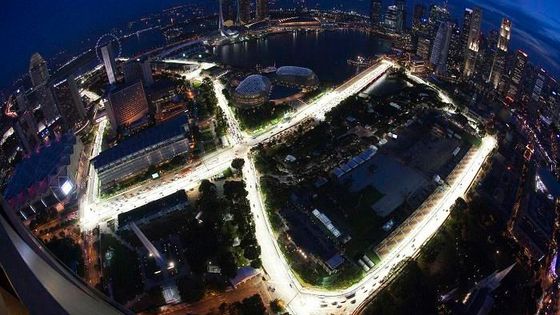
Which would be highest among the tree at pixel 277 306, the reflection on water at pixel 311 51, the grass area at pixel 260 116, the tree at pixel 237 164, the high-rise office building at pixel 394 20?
the high-rise office building at pixel 394 20

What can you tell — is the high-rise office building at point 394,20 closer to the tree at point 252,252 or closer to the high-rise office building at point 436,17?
the high-rise office building at point 436,17

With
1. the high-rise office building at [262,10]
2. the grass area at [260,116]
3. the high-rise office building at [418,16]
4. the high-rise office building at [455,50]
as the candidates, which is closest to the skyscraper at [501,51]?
the high-rise office building at [455,50]

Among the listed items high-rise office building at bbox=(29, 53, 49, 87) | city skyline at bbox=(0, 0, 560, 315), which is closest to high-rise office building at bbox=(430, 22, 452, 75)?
city skyline at bbox=(0, 0, 560, 315)

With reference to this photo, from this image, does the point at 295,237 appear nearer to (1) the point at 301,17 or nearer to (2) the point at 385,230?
(2) the point at 385,230

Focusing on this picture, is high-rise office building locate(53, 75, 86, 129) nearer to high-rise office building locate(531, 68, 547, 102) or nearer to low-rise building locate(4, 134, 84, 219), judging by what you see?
low-rise building locate(4, 134, 84, 219)

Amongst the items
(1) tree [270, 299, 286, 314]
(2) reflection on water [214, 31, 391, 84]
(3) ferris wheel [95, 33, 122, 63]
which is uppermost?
(3) ferris wheel [95, 33, 122, 63]

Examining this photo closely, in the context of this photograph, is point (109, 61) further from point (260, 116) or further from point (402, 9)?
point (402, 9)
